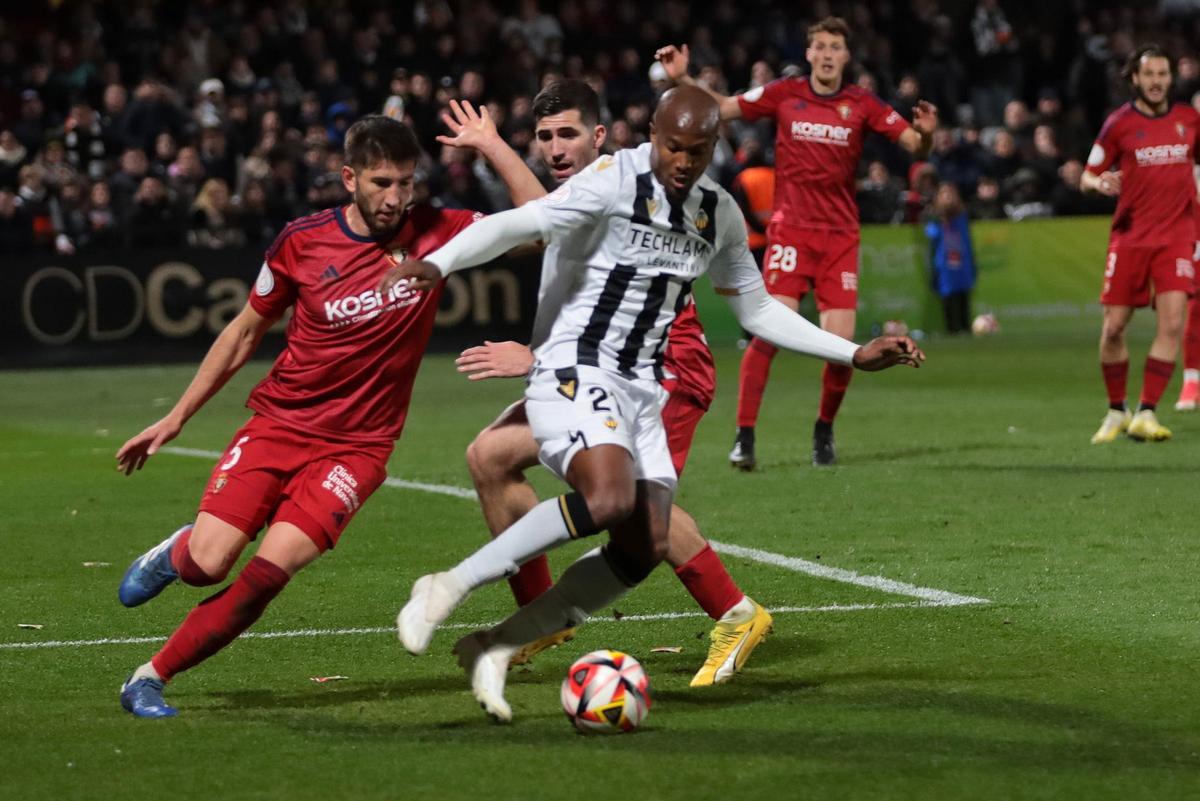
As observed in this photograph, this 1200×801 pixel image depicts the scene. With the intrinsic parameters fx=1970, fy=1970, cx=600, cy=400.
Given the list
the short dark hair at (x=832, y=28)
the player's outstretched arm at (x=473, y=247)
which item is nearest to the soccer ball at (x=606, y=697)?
the player's outstretched arm at (x=473, y=247)

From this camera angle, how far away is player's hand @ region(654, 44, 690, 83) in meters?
8.15

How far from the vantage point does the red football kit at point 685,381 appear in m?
6.43

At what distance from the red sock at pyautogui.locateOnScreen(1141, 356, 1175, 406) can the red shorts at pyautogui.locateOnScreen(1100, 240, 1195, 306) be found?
0.40m

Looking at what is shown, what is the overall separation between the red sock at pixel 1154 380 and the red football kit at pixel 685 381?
21.0 feet

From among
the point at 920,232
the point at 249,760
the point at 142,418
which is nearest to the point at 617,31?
the point at 920,232

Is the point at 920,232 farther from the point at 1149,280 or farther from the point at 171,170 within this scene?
the point at 1149,280

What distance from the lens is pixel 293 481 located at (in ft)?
19.1

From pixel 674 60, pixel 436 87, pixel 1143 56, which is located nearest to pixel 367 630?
pixel 674 60

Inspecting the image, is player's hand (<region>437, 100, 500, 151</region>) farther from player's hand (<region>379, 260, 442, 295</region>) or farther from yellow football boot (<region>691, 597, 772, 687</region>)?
yellow football boot (<region>691, 597, 772, 687</region>)

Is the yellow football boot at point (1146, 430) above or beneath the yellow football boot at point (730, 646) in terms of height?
beneath

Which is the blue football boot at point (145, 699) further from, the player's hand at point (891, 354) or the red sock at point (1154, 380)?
the red sock at point (1154, 380)

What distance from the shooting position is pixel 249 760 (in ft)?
16.1

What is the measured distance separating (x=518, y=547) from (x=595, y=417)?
413 millimetres

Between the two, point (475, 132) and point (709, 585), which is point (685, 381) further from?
point (475, 132)
